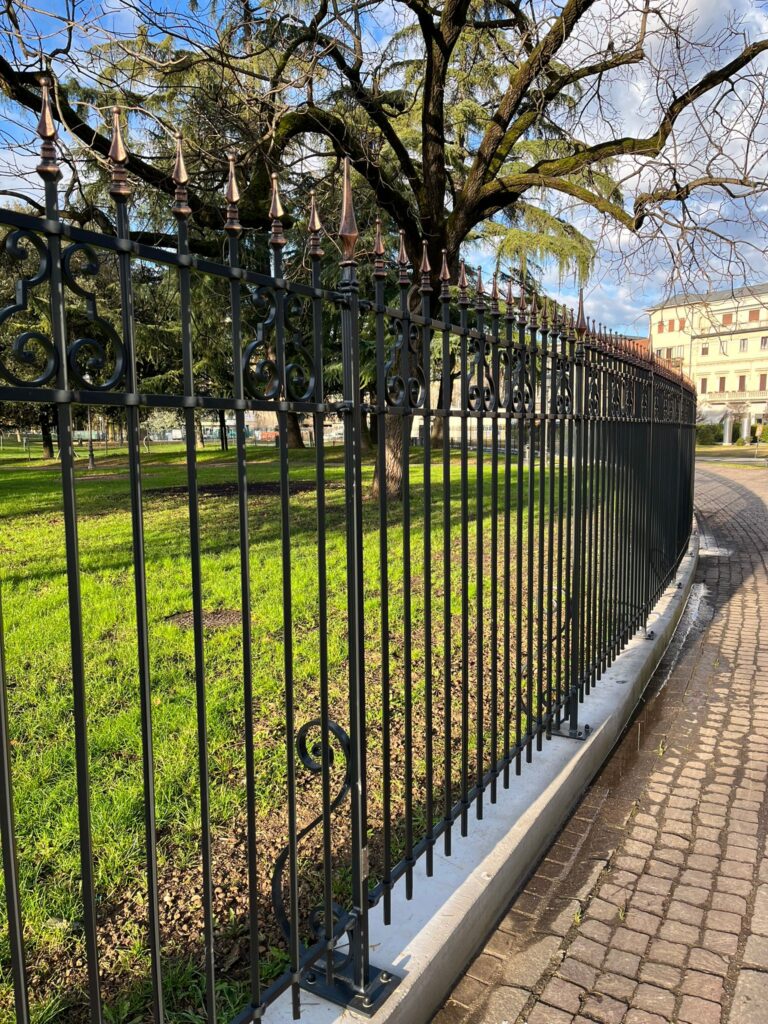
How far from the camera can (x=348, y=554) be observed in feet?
6.97

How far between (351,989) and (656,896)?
1.40m

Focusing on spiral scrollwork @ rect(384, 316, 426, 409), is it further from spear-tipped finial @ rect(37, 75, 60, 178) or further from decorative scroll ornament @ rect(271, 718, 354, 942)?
spear-tipped finial @ rect(37, 75, 60, 178)

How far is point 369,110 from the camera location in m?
9.22

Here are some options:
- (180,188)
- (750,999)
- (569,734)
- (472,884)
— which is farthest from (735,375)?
(180,188)

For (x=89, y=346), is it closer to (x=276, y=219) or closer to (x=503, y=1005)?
(x=276, y=219)

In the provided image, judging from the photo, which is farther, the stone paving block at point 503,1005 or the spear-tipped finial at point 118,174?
the stone paving block at point 503,1005

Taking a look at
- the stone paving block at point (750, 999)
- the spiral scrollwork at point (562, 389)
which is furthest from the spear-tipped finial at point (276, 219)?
the stone paving block at point (750, 999)

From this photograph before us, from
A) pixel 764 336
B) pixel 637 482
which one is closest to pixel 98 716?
pixel 637 482

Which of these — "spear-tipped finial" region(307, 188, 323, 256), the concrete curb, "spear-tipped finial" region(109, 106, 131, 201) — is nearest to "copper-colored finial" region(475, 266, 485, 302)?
"spear-tipped finial" region(307, 188, 323, 256)

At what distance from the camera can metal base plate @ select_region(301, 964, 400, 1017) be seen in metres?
1.97

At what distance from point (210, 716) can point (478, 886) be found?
6.09ft

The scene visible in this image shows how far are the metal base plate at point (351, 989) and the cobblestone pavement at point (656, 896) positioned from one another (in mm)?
313

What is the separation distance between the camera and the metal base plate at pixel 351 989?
197 centimetres

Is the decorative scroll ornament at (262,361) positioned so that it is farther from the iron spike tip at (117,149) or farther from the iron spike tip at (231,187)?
the iron spike tip at (117,149)
